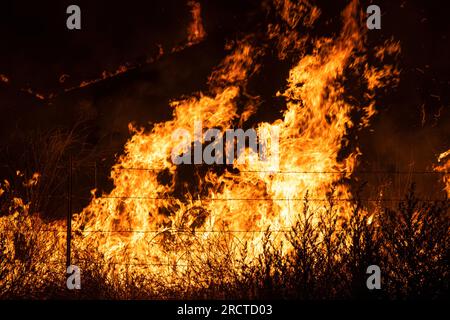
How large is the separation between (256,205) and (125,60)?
3.47 meters

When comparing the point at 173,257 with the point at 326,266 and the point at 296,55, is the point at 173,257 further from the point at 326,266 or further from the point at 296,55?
the point at 296,55

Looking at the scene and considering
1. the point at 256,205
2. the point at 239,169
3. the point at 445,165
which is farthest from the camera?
the point at 445,165

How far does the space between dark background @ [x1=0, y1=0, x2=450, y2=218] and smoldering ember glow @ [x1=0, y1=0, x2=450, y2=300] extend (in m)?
0.16

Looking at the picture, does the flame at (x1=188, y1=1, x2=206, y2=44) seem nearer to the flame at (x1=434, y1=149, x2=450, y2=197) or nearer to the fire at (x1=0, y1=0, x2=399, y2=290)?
the fire at (x1=0, y1=0, x2=399, y2=290)

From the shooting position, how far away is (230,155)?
32.7 ft

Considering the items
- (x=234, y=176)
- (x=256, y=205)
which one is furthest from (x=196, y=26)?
(x=256, y=205)

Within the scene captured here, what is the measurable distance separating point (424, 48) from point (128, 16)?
4.90m

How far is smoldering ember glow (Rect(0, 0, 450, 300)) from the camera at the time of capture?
6449mm

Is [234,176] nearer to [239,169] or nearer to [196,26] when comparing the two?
[239,169]

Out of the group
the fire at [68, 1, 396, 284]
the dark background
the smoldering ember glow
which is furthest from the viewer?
the dark background

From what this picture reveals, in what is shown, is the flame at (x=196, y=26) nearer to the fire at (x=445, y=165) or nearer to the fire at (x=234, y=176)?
the fire at (x=234, y=176)

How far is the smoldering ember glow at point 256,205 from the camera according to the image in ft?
21.2

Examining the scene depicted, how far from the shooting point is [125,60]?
33.5 feet

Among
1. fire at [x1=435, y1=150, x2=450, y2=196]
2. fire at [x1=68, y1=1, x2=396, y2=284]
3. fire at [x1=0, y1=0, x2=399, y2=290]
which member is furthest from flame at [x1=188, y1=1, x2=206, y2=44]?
fire at [x1=435, y1=150, x2=450, y2=196]
